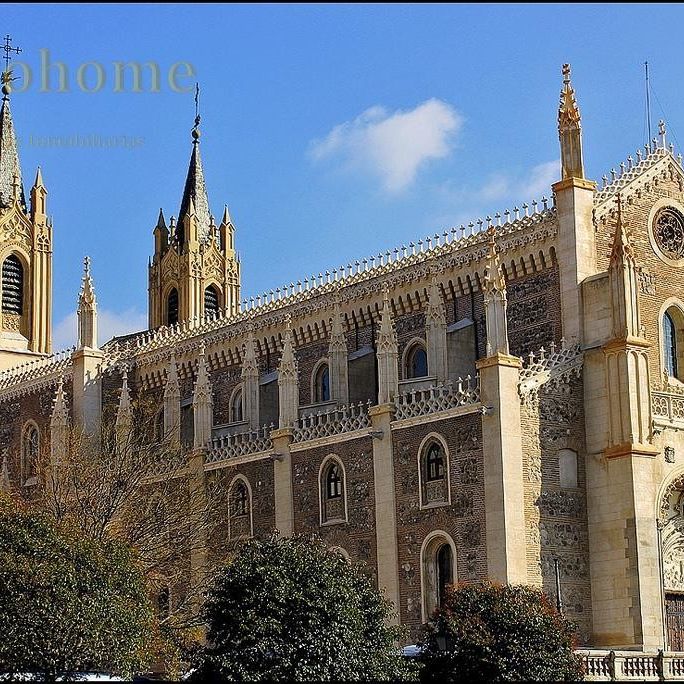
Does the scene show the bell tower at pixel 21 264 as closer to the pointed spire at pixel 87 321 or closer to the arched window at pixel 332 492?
the pointed spire at pixel 87 321

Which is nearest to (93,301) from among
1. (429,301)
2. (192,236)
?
(192,236)

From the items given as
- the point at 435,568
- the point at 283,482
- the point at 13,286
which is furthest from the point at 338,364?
the point at 13,286

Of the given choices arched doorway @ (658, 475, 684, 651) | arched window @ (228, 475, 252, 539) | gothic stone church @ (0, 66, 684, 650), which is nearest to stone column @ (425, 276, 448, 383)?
gothic stone church @ (0, 66, 684, 650)

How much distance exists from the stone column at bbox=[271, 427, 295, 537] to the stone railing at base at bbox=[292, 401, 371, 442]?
0.42 meters

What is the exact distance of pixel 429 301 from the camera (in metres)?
50.0

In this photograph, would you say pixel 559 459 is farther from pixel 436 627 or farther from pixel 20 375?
pixel 20 375

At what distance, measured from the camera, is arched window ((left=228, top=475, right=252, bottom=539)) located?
172 feet

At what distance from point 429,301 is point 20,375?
24.7m

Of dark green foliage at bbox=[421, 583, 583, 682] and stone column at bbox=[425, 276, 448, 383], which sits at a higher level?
stone column at bbox=[425, 276, 448, 383]

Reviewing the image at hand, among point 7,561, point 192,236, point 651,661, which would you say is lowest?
point 651,661

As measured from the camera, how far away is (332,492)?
48.8 meters

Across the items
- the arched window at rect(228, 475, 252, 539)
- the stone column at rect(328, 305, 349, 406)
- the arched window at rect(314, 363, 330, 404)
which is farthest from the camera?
the arched window at rect(314, 363, 330, 404)

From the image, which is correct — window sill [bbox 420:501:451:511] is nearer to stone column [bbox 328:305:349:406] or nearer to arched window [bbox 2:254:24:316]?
stone column [bbox 328:305:349:406]

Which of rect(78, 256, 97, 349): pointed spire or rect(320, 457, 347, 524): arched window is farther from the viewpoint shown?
rect(78, 256, 97, 349): pointed spire
